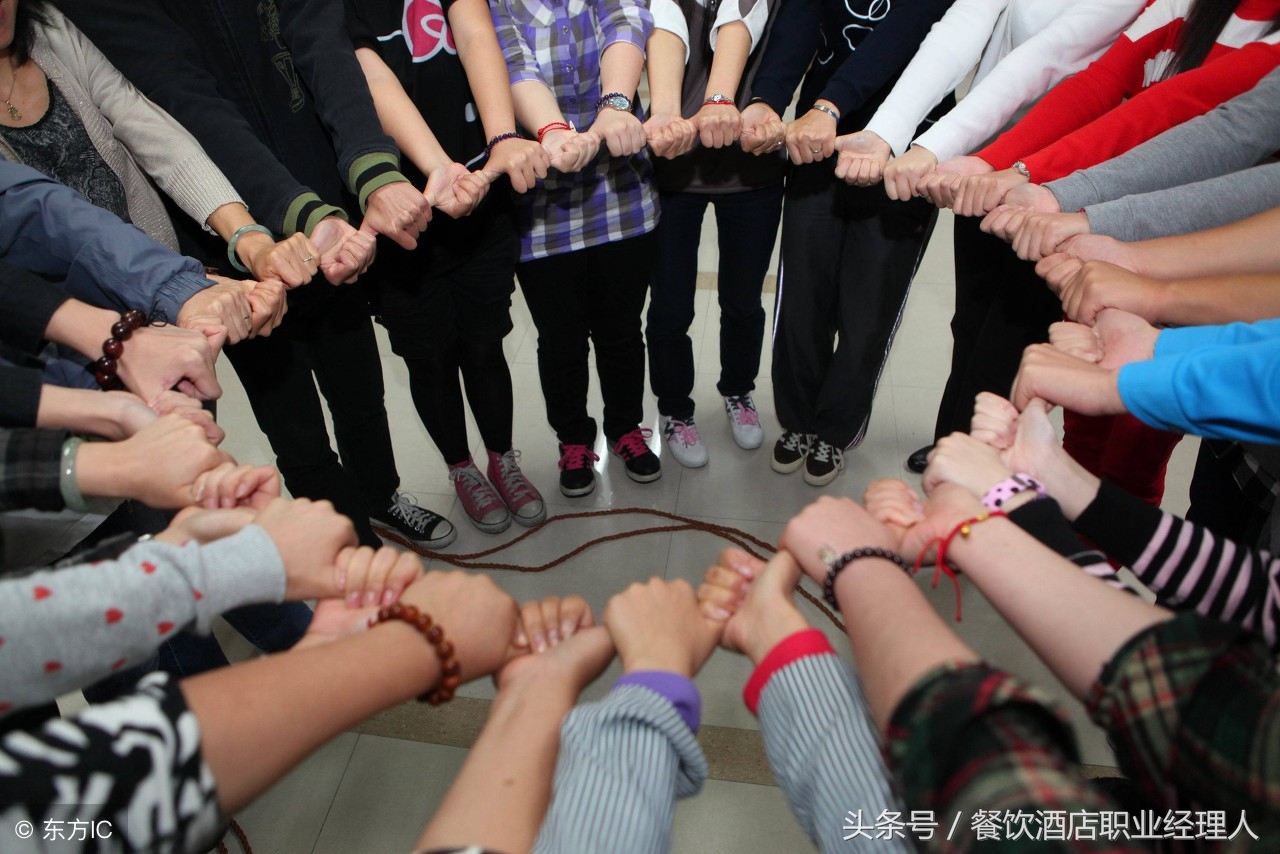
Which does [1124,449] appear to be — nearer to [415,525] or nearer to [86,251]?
[415,525]

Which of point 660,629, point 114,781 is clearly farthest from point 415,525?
point 114,781

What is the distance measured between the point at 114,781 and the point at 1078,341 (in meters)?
1.48

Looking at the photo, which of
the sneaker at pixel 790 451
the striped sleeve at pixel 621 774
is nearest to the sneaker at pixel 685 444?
the sneaker at pixel 790 451

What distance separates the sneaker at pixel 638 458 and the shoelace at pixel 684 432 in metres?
0.10

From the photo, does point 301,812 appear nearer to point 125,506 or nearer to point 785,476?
point 125,506

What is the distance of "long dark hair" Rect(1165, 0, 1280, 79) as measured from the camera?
5.04ft

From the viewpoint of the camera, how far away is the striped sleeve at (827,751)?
868mm

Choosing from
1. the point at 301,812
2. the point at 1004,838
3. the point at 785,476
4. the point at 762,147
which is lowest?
the point at 301,812

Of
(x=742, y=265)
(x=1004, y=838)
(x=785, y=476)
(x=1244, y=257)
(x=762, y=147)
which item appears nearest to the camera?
(x=1004, y=838)

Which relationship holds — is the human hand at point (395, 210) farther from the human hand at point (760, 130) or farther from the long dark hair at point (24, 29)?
the human hand at point (760, 130)

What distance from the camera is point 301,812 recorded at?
68.6 inches

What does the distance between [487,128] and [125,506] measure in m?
1.09

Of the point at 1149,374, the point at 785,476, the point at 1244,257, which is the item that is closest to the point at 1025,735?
the point at 1149,374

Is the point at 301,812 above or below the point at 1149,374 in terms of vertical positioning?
below
